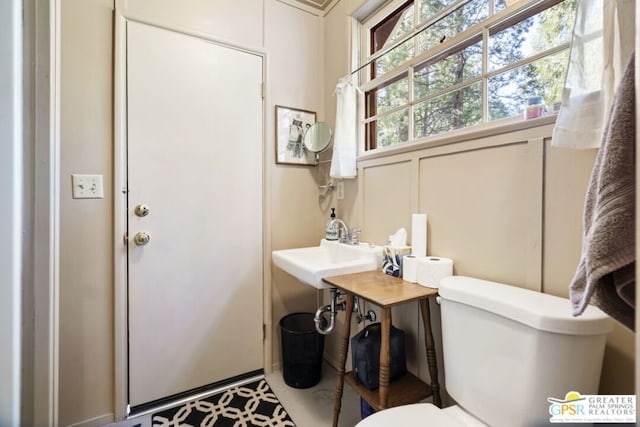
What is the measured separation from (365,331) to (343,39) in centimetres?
173

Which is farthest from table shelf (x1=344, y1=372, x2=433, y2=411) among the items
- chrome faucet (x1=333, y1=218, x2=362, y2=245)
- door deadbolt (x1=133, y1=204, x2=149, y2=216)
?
door deadbolt (x1=133, y1=204, x2=149, y2=216)

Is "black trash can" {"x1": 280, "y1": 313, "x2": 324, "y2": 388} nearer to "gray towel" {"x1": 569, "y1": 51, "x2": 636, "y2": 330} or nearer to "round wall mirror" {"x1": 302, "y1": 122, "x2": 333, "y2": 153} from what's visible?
"round wall mirror" {"x1": 302, "y1": 122, "x2": 333, "y2": 153}

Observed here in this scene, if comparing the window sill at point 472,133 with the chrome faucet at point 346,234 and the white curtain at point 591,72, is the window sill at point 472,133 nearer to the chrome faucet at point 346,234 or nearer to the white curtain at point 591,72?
the white curtain at point 591,72

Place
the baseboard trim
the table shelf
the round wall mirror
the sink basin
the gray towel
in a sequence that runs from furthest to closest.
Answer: the round wall mirror
the baseboard trim
the sink basin
the table shelf
the gray towel

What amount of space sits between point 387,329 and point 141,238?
1.25 metres

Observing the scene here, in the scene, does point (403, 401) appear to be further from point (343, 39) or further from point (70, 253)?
point (343, 39)

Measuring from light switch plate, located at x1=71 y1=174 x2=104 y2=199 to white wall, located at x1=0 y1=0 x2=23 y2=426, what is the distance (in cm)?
72

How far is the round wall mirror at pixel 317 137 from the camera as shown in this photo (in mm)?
1888

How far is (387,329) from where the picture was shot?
101cm

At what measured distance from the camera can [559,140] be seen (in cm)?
79

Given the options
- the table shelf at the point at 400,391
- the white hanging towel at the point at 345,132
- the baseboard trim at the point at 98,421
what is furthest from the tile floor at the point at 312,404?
the white hanging towel at the point at 345,132

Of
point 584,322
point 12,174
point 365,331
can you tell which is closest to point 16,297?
point 12,174

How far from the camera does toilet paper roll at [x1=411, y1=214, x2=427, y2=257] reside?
1286 mm

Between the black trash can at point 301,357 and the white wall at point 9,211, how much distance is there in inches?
45.4
